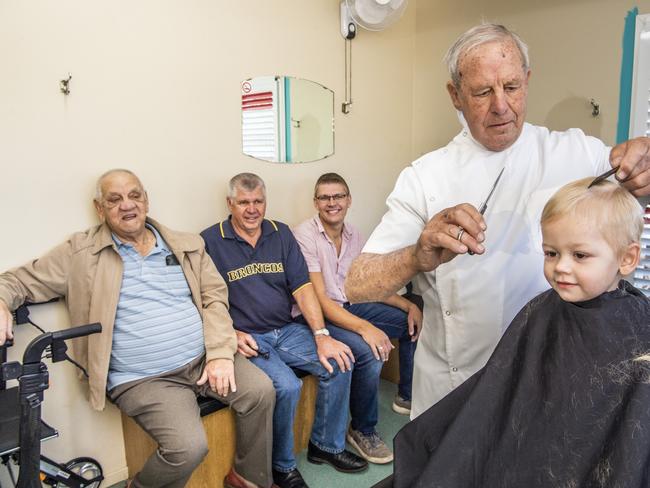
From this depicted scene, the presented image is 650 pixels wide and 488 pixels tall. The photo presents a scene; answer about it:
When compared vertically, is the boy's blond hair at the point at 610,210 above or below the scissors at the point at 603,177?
below

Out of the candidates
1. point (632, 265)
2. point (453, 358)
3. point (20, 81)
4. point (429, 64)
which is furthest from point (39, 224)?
point (429, 64)

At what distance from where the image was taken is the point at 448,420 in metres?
1.18

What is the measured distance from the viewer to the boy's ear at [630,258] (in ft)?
3.20

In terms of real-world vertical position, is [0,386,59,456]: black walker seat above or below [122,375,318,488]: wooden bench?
above

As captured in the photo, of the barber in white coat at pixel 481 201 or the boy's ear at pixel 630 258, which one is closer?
the boy's ear at pixel 630 258

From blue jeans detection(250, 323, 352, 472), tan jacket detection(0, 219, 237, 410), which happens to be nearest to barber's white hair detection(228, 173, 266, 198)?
tan jacket detection(0, 219, 237, 410)

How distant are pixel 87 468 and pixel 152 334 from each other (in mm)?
785

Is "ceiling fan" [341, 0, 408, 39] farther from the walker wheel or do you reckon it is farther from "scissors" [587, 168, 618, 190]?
the walker wheel

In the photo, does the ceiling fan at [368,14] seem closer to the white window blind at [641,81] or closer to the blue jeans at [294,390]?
the white window blind at [641,81]

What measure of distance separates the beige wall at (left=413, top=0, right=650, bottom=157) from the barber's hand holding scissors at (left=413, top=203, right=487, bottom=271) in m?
2.27

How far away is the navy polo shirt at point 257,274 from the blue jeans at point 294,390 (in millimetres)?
101

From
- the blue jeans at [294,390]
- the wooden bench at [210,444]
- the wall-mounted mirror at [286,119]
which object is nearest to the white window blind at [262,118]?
the wall-mounted mirror at [286,119]

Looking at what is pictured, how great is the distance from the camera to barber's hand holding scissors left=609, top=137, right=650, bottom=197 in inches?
36.9

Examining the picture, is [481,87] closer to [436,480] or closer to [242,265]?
[436,480]
